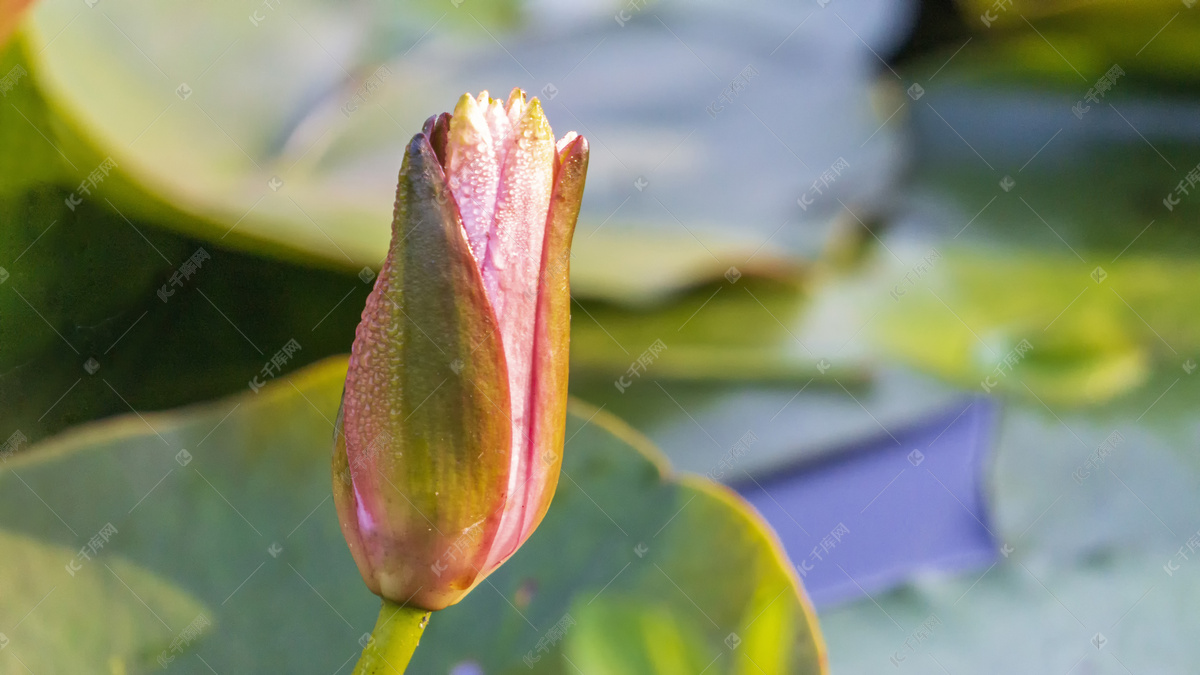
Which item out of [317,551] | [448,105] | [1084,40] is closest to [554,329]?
[317,551]

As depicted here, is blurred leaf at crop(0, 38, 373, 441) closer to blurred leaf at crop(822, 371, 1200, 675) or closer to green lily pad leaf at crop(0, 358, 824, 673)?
green lily pad leaf at crop(0, 358, 824, 673)

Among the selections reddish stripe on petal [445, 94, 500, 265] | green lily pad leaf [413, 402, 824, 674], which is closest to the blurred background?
green lily pad leaf [413, 402, 824, 674]

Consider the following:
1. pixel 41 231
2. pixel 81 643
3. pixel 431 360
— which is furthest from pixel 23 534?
pixel 431 360

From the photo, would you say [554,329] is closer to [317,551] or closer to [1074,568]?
[317,551]

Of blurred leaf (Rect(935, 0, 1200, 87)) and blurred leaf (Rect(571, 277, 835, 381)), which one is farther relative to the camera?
blurred leaf (Rect(935, 0, 1200, 87))

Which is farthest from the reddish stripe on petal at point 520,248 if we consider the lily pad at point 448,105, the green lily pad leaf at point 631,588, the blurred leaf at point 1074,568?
the blurred leaf at point 1074,568

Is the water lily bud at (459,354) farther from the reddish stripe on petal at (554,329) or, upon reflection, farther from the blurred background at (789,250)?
the blurred background at (789,250)
